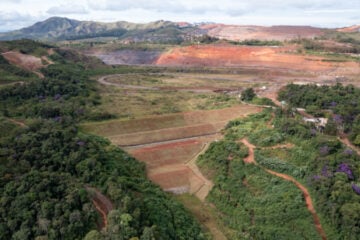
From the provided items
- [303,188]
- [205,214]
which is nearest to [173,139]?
[205,214]

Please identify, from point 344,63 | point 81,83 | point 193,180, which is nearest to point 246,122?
point 193,180

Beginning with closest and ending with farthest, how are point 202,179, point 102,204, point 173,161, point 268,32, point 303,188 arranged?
point 102,204
point 303,188
point 202,179
point 173,161
point 268,32

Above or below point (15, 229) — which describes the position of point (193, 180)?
below

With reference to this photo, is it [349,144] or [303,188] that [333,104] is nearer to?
[349,144]

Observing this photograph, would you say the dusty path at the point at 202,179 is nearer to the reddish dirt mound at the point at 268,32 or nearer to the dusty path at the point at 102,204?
the dusty path at the point at 102,204

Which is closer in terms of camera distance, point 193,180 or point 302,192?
point 302,192

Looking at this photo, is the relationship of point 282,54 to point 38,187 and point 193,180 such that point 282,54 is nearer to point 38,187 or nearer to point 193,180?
point 193,180
